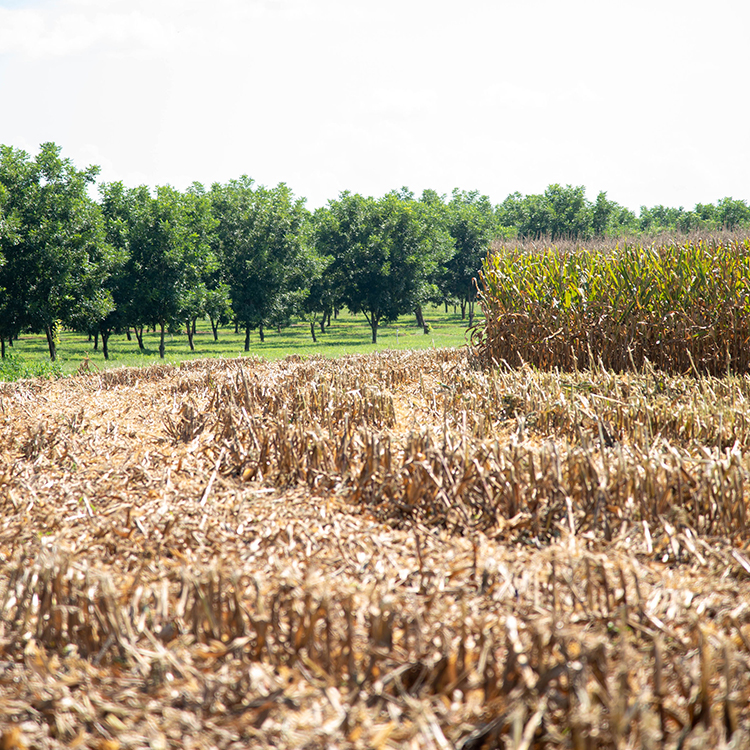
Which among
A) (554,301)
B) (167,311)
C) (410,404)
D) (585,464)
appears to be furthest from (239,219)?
(585,464)

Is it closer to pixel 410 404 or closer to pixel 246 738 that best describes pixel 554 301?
pixel 410 404

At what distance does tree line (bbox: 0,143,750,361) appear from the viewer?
29.7 meters

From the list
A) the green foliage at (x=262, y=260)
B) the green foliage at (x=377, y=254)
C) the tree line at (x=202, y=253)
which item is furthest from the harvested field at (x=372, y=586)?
the green foliage at (x=377, y=254)

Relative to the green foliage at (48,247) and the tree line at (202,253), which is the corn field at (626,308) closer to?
the tree line at (202,253)

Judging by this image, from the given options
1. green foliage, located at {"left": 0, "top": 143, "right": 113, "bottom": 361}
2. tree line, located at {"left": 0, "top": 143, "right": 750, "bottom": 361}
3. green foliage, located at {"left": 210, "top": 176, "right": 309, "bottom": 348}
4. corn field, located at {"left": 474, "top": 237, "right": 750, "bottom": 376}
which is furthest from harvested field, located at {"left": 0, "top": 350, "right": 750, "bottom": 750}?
green foliage, located at {"left": 210, "top": 176, "right": 309, "bottom": 348}

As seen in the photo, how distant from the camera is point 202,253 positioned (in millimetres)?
35625

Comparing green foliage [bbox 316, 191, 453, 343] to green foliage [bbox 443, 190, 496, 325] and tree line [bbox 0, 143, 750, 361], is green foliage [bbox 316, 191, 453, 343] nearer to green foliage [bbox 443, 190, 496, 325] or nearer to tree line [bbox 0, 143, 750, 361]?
tree line [bbox 0, 143, 750, 361]

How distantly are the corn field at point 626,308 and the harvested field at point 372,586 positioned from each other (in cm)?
473

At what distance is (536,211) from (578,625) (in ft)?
246

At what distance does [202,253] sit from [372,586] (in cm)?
3490

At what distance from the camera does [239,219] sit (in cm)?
4275

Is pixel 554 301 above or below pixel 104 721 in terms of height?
above

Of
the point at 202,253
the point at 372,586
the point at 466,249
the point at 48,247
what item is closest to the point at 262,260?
the point at 202,253

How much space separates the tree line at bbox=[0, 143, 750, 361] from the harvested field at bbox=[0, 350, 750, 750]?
53.8ft
